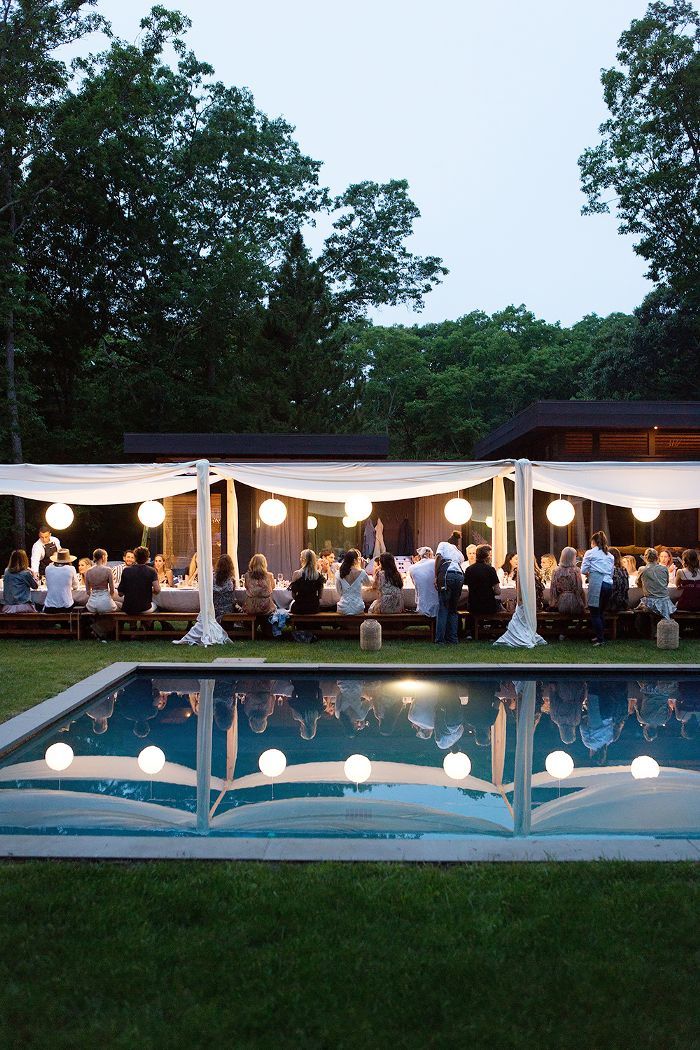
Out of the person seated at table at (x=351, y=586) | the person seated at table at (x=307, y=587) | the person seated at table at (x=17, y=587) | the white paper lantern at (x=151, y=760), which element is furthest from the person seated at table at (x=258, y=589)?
the white paper lantern at (x=151, y=760)

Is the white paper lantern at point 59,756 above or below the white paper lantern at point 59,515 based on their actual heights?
below

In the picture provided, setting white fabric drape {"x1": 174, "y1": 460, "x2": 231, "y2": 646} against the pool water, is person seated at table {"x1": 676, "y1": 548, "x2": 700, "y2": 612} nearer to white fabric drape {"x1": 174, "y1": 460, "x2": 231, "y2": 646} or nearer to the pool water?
the pool water

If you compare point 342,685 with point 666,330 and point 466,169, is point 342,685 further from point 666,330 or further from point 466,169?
point 466,169

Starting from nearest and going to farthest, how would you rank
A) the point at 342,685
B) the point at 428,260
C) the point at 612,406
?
the point at 342,685
the point at 612,406
the point at 428,260

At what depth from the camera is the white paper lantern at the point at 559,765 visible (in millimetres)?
6359

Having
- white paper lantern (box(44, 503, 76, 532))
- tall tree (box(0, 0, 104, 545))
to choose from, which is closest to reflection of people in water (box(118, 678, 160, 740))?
white paper lantern (box(44, 503, 76, 532))

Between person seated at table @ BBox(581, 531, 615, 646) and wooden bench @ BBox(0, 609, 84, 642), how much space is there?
7.06 metres

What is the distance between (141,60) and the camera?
92.6 ft

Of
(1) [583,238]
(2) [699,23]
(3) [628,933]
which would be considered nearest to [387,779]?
(3) [628,933]

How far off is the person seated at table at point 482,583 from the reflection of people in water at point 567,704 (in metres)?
2.83

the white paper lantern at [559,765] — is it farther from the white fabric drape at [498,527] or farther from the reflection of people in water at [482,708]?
the white fabric drape at [498,527]

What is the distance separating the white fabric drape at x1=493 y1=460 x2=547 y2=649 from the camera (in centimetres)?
1200

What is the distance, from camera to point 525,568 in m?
12.0

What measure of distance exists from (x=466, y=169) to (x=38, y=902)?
511 feet
